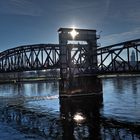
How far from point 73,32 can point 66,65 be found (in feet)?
37.4

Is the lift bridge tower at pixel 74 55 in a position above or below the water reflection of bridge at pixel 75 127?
above

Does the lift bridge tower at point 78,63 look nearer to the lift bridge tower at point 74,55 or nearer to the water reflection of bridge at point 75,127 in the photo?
the lift bridge tower at point 74,55

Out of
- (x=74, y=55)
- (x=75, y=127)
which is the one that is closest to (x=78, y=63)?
(x=74, y=55)

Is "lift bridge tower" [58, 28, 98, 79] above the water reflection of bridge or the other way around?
above

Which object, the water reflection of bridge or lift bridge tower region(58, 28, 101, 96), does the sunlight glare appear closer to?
lift bridge tower region(58, 28, 101, 96)

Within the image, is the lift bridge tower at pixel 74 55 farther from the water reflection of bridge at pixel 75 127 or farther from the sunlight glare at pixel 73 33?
the water reflection of bridge at pixel 75 127

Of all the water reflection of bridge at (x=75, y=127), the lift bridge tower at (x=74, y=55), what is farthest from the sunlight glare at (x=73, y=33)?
the water reflection of bridge at (x=75, y=127)

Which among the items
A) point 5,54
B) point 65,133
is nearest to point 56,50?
point 5,54

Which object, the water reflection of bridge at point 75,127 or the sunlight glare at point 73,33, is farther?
the sunlight glare at point 73,33

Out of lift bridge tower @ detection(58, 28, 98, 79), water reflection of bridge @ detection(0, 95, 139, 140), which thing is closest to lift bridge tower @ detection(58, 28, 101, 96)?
lift bridge tower @ detection(58, 28, 98, 79)

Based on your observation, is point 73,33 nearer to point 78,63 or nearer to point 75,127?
point 78,63

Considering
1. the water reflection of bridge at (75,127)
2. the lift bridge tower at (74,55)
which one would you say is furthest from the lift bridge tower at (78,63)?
the water reflection of bridge at (75,127)

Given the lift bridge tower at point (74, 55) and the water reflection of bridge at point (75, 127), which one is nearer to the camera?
the water reflection of bridge at point (75, 127)

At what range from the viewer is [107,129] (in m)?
40.0
